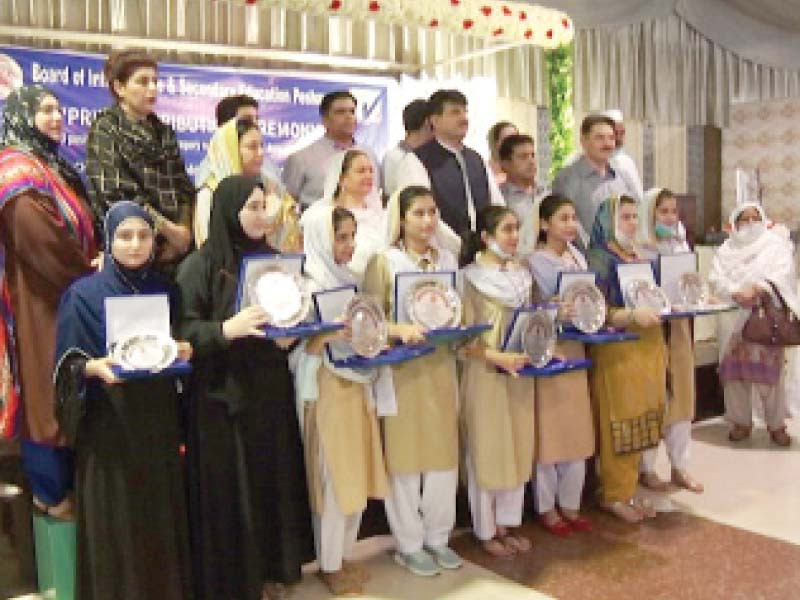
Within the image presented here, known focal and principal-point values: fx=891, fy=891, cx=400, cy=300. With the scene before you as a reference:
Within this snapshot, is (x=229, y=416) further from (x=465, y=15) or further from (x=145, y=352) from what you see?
(x=465, y=15)

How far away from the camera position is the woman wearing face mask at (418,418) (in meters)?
3.32

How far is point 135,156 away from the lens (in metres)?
3.12

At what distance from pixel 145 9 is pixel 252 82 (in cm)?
77

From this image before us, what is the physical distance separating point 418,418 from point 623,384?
1051 millimetres

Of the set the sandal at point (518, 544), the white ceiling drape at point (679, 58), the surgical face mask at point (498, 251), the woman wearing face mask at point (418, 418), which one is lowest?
the sandal at point (518, 544)

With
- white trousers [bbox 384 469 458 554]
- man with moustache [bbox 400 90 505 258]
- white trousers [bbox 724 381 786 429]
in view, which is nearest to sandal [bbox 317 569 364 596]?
white trousers [bbox 384 469 458 554]

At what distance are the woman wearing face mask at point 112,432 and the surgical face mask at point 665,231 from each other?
251 cm

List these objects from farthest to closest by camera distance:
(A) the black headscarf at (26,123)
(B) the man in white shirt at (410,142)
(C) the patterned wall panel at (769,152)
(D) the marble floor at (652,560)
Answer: (C) the patterned wall panel at (769,152) < (B) the man in white shirt at (410,142) < (D) the marble floor at (652,560) < (A) the black headscarf at (26,123)

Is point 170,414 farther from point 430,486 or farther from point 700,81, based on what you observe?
point 700,81

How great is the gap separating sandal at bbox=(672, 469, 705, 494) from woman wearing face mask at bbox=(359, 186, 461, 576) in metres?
1.43

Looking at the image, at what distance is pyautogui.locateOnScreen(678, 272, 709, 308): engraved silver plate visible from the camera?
4027 mm

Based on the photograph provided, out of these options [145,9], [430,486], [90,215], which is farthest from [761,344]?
[145,9]

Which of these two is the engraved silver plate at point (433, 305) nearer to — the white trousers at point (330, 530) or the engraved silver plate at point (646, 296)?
the white trousers at point (330, 530)

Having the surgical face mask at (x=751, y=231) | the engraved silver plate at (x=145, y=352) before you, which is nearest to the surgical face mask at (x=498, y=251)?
the engraved silver plate at (x=145, y=352)
